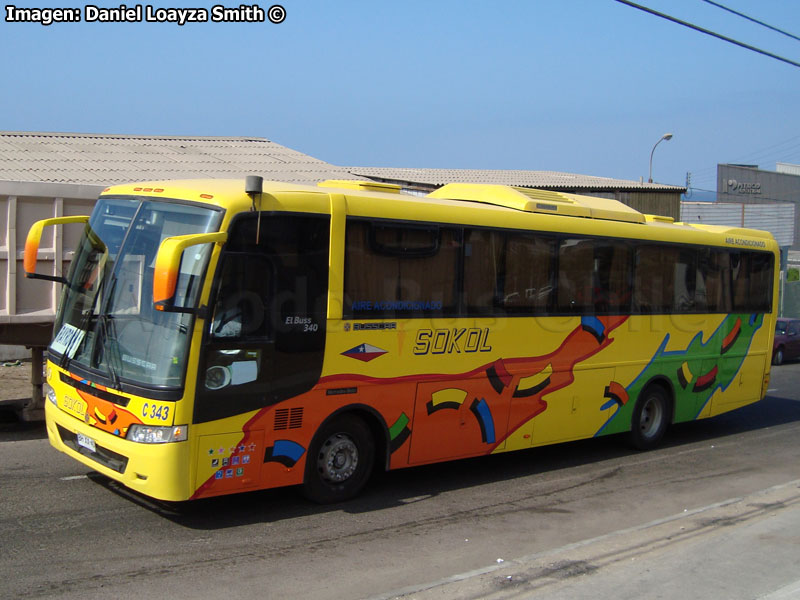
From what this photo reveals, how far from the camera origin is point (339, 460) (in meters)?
8.32

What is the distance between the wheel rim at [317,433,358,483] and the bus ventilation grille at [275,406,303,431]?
0.52 m

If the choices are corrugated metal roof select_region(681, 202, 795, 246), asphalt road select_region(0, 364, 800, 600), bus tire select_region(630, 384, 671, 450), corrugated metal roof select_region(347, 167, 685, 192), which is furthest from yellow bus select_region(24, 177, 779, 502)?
corrugated metal roof select_region(681, 202, 795, 246)

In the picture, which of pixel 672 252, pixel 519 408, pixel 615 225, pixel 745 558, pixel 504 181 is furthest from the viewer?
pixel 504 181

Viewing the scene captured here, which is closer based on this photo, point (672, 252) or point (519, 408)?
point (519, 408)

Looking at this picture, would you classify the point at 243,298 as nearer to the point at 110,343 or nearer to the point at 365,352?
the point at 110,343

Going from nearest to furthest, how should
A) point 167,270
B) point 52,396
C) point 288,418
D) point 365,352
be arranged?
point 167,270, point 288,418, point 52,396, point 365,352

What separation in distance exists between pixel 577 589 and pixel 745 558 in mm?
1756

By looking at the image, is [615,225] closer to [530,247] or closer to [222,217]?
[530,247]

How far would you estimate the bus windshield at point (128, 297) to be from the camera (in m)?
6.96

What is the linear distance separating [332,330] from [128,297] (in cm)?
192

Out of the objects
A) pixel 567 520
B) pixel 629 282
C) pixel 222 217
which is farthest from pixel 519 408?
pixel 222 217

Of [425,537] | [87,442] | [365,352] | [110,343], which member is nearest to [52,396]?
[87,442]

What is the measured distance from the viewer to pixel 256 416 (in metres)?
7.42

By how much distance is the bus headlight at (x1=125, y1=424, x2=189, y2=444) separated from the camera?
685 centimetres
